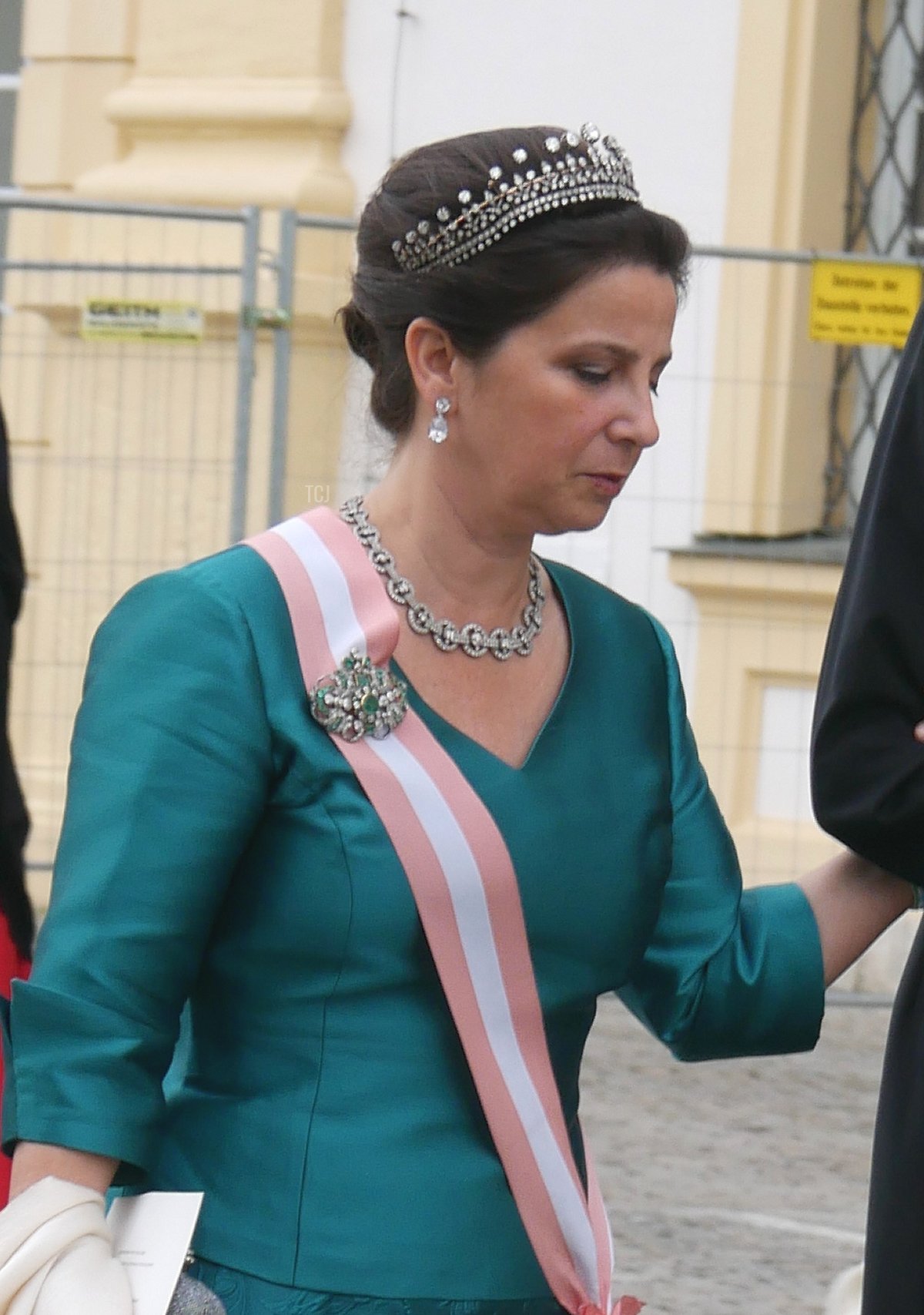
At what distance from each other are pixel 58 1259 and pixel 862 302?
15.3 feet

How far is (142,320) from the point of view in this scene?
20.4ft

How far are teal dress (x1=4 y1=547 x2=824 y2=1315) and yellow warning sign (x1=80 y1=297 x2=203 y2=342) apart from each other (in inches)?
167

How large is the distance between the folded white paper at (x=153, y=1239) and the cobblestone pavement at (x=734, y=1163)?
2444 mm

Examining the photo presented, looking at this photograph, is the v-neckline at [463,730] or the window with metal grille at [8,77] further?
the window with metal grille at [8,77]

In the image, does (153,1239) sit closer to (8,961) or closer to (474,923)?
(474,923)

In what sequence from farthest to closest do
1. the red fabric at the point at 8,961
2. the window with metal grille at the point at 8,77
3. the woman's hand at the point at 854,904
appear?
the window with metal grille at the point at 8,77 < the red fabric at the point at 8,961 < the woman's hand at the point at 854,904

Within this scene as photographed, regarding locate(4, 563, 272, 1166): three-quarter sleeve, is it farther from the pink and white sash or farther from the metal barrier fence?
the metal barrier fence

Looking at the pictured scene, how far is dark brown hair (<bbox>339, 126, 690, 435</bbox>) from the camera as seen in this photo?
6.42 feet

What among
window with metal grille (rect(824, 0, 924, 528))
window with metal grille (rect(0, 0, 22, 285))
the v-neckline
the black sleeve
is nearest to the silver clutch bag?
the v-neckline

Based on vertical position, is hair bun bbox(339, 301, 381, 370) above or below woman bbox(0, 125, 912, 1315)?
above

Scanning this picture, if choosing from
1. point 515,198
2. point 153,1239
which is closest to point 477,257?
point 515,198

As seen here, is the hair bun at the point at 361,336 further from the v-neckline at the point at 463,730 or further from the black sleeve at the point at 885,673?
the black sleeve at the point at 885,673

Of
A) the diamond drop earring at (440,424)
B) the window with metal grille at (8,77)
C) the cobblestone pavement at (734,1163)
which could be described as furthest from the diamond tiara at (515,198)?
the window with metal grille at (8,77)

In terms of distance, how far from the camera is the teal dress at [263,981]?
178cm
